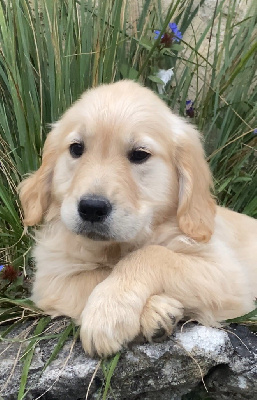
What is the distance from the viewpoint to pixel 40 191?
2.29 m

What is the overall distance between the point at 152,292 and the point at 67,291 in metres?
0.42

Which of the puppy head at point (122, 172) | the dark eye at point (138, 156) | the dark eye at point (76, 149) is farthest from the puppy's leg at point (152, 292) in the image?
the dark eye at point (76, 149)

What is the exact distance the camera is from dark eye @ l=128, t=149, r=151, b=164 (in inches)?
80.2

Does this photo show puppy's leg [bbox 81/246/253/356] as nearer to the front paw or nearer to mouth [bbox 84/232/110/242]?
the front paw

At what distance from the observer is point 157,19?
12.5ft

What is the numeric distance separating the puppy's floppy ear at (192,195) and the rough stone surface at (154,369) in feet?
1.39

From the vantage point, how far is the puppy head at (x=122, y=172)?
1853 mm

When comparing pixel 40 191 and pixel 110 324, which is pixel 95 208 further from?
pixel 40 191

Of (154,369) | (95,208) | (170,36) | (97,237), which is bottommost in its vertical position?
(154,369)

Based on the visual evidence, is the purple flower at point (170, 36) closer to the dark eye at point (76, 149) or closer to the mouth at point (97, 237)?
the dark eye at point (76, 149)

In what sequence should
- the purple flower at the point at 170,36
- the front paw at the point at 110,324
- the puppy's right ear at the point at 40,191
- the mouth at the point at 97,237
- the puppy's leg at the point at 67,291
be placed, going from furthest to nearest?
1. the purple flower at the point at 170,36
2. the puppy's right ear at the point at 40,191
3. the puppy's leg at the point at 67,291
4. the mouth at the point at 97,237
5. the front paw at the point at 110,324

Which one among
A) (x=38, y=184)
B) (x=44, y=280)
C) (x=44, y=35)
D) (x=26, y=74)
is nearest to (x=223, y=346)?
(x=44, y=280)

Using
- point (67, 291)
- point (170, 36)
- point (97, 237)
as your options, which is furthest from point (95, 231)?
point (170, 36)

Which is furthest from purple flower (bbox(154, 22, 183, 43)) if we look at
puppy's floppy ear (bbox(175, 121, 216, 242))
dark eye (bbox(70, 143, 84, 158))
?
dark eye (bbox(70, 143, 84, 158))
